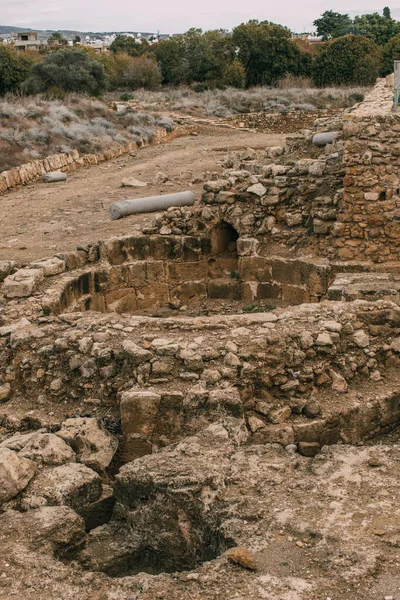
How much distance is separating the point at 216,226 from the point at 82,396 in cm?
463

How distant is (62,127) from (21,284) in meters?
→ 13.9

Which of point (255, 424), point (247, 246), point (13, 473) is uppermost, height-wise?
point (247, 246)

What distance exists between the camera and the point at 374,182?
9.36 meters

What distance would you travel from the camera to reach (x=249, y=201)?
10664 millimetres

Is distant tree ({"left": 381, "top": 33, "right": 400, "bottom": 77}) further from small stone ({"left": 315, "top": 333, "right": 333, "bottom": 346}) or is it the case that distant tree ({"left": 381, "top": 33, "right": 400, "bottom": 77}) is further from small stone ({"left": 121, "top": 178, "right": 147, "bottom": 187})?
small stone ({"left": 315, "top": 333, "right": 333, "bottom": 346})

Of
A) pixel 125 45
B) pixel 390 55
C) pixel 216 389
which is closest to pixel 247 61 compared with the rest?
pixel 390 55

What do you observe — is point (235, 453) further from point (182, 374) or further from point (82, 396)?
point (82, 396)

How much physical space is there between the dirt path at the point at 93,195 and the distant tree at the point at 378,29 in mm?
36515

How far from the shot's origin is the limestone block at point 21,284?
859cm

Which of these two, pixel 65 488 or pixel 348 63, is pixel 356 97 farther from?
pixel 65 488

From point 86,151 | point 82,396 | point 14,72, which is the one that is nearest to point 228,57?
point 14,72

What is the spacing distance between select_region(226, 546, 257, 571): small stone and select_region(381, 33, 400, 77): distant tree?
3937cm

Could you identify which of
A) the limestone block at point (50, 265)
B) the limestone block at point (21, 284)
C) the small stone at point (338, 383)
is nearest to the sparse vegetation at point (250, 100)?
the limestone block at point (50, 265)

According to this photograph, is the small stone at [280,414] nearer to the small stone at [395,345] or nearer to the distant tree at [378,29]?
the small stone at [395,345]
